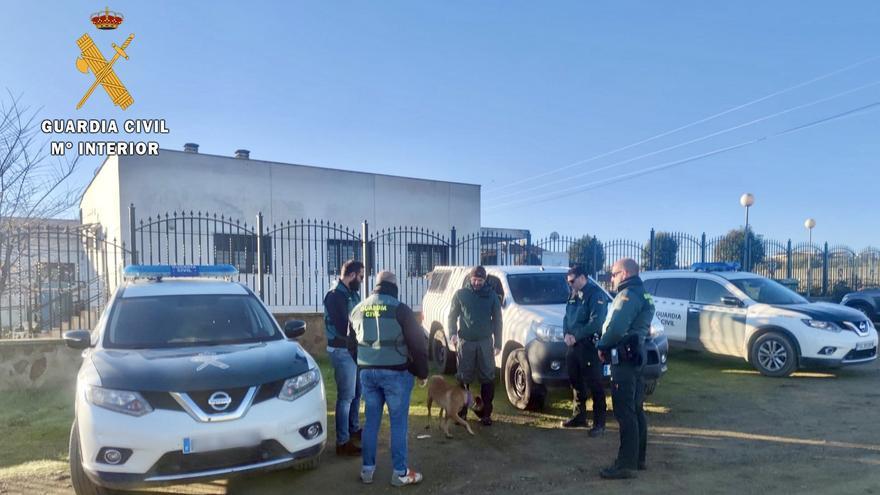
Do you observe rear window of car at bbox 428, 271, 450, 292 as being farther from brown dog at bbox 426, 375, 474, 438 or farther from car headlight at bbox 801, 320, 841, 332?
car headlight at bbox 801, 320, 841, 332

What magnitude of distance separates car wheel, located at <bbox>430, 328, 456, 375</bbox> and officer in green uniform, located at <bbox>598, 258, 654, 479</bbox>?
4.07m

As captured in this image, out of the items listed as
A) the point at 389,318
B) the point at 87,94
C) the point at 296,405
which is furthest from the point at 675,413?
the point at 87,94

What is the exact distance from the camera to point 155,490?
443cm

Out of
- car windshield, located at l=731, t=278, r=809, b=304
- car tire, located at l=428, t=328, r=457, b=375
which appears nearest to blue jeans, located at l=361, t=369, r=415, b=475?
car tire, located at l=428, t=328, r=457, b=375

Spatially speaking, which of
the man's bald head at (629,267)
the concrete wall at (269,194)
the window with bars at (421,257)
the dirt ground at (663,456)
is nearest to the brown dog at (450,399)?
the dirt ground at (663,456)

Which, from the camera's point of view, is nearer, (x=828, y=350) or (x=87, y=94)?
(x=828, y=350)

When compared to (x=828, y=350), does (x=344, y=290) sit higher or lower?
higher

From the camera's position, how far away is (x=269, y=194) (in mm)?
17125

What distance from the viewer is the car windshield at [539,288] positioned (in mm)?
7398

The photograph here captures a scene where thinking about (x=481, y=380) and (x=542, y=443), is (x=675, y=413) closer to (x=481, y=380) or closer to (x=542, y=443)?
(x=542, y=443)

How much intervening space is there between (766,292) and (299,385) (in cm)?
833


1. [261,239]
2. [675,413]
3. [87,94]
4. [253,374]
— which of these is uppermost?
[87,94]

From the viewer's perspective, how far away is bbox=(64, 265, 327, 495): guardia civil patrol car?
3.64m

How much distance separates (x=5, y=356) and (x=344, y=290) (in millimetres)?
6002
